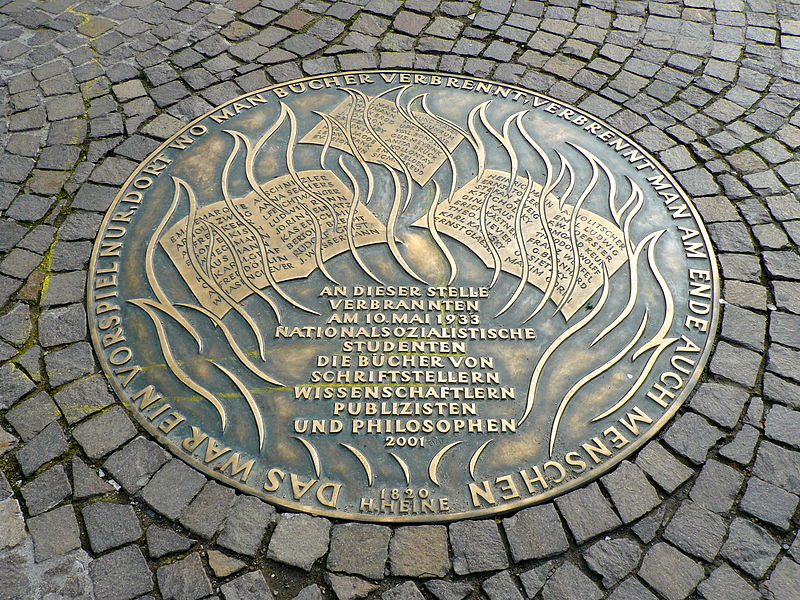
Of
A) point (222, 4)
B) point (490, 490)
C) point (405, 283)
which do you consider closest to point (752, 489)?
point (490, 490)

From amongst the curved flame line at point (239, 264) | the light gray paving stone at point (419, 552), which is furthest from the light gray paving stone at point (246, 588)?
the curved flame line at point (239, 264)

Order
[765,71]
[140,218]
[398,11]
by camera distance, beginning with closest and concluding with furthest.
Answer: [140,218] → [765,71] → [398,11]

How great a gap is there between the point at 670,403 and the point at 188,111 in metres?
3.22

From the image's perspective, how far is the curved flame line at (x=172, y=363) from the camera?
2.78 meters

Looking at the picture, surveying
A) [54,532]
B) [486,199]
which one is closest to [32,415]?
[54,532]

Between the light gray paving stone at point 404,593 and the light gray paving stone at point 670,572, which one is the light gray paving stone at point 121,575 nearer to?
the light gray paving stone at point 404,593

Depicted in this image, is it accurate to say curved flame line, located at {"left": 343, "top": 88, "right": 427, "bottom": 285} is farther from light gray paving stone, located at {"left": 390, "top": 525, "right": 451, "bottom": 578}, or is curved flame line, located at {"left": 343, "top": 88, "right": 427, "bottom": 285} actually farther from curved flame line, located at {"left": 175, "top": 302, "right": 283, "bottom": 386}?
light gray paving stone, located at {"left": 390, "top": 525, "right": 451, "bottom": 578}

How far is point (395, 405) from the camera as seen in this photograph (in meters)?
2.79

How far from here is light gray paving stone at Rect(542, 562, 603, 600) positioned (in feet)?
7.77

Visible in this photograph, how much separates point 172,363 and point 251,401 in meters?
0.42

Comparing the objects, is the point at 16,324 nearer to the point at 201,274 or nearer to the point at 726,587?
the point at 201,274

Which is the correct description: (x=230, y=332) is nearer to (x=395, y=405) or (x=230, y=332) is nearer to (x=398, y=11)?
(x=395, y=405)

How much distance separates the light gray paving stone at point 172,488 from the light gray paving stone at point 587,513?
147 cm

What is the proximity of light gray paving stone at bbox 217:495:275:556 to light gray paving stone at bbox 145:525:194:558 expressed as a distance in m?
0.13
